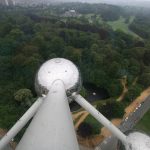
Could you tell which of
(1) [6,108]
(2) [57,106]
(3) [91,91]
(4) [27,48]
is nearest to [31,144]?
(2) [57,106]

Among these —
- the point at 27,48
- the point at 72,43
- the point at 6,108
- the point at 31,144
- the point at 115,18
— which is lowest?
the point at 115,18

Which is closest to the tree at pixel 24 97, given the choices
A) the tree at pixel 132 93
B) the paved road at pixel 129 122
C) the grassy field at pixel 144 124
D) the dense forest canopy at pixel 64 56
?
the dense forest canopy at pixel 64 56

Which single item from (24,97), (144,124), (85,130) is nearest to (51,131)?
(85,130)

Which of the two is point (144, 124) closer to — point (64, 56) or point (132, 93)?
point (132, 93)

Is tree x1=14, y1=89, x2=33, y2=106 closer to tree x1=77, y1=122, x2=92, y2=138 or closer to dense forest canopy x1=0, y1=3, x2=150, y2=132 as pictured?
dense forest canopy x1=0, y1=3, x2=150, y2=132

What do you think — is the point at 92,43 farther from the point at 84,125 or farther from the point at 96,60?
the point at 84,125
